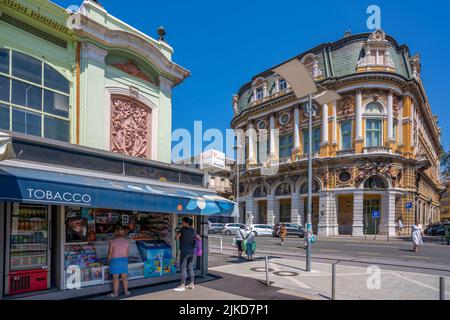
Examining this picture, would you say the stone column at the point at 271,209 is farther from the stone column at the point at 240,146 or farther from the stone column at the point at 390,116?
the stone column at the point at 390,116

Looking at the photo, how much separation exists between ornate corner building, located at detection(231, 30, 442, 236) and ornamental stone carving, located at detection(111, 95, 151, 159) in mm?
29269

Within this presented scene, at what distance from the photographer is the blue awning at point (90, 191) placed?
563 cm

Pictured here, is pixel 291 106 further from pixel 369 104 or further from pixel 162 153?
pixel 162 153

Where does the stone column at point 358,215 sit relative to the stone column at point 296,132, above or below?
below

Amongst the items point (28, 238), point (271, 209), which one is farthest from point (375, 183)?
point (28, 238)

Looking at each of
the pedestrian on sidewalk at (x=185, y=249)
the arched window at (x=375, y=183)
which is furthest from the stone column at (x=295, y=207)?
the pedestrian on sidewalk at (x=185, y=249)

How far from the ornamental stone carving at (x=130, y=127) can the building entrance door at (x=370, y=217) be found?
103 ft

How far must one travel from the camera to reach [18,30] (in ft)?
25.1

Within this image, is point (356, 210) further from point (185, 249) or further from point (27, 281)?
point (27, 281)

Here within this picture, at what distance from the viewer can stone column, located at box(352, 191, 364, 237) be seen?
34.6 m

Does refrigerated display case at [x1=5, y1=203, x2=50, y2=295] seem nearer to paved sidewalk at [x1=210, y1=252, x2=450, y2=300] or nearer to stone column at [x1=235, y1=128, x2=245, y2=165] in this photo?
paved sidewalk at [x1=210, y1=252, x2=450, y2=300]

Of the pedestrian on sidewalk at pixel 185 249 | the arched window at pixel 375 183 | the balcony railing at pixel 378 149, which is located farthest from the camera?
the arched window at pixel 375 183
